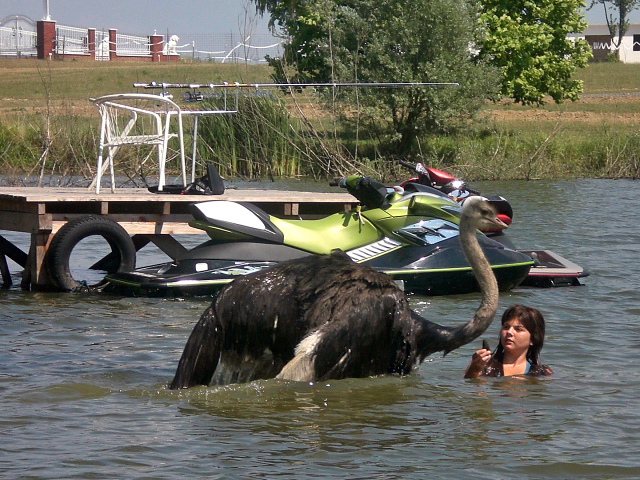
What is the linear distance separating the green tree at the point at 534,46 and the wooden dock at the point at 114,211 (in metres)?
21.1

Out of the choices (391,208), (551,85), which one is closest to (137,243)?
(391,208)

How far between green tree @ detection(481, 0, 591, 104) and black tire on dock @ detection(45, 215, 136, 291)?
22737 millimetres

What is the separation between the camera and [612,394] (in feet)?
24.7

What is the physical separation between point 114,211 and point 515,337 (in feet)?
17.7

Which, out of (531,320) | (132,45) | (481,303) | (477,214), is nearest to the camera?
(481,303)

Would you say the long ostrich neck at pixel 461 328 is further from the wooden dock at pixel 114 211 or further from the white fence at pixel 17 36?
the white fence at pixel 17 36

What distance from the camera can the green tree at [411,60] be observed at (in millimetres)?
27031

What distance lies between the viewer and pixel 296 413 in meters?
6.84

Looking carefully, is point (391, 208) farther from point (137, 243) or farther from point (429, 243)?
point (137, 243)

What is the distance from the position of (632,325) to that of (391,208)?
97.0 inches

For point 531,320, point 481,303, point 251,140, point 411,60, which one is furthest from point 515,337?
point 411,60

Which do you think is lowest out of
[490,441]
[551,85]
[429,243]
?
[490,441]

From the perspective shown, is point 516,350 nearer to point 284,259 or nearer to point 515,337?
point 515,337

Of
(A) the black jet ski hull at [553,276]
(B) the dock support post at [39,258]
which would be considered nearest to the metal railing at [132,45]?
(B) the dock support post at [39,258]
